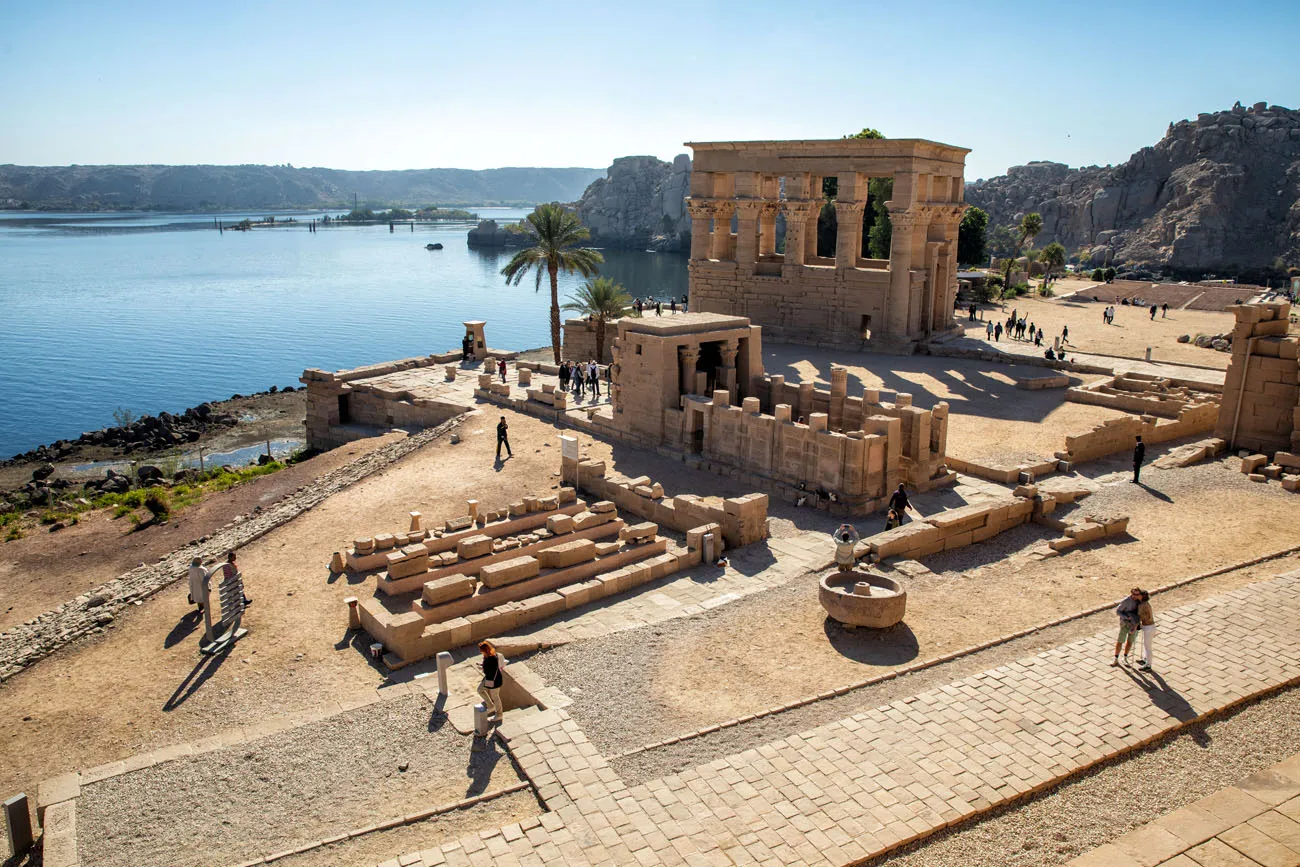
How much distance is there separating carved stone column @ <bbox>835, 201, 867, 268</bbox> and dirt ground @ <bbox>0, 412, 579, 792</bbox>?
20466 millimetres

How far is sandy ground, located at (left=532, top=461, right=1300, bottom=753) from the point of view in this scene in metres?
11.3

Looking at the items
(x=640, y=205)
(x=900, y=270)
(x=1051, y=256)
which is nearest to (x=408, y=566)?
(x=900, y=270)

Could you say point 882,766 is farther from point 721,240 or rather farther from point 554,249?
point 554,249

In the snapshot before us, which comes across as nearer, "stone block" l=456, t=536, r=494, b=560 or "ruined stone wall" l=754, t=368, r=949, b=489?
"stone block" l=456, t=536, r=494, b=560

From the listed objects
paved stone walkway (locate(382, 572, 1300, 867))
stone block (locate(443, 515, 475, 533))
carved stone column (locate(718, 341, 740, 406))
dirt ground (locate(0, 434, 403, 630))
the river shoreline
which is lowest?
the river shoreline

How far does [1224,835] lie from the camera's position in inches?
319

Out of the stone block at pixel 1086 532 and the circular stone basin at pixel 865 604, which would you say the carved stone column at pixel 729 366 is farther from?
the circular stone basin at pixel 865 604

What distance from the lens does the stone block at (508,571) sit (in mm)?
15355

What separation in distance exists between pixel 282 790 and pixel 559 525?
799 cm

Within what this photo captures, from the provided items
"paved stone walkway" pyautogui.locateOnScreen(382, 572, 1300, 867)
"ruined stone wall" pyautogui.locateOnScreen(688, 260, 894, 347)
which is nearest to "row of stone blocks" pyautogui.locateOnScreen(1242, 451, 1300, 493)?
"paved stone walkway" pyautogui.locateOnScreen(382, 572, 1300, 867)

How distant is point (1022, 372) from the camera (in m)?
31.7

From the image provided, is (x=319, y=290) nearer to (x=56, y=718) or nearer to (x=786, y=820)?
(x=56, y=718)

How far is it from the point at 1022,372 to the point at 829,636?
2157cm

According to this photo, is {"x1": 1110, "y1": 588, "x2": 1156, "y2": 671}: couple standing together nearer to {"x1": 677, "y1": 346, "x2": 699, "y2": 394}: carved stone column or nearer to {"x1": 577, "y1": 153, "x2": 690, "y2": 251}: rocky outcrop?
{"x1": 677, "y1": 346, "x2": 699, "y2": 394}: carved stone column
